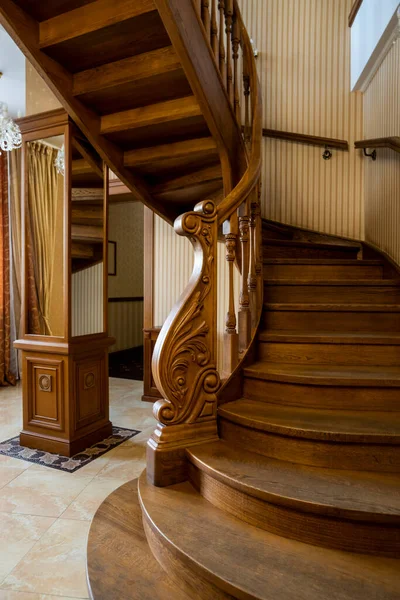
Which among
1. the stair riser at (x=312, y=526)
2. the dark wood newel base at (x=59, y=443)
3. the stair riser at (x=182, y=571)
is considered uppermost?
the stair riser at (x=312, y=526)

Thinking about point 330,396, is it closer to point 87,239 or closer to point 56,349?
point 56,349

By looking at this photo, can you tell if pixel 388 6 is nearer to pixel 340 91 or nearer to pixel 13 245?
pixel 340 91

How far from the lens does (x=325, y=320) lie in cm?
207

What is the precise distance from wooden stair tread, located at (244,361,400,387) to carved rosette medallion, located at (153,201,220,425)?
0.27 m

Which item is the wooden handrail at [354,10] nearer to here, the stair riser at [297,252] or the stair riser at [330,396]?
the stair riser at [297,252]

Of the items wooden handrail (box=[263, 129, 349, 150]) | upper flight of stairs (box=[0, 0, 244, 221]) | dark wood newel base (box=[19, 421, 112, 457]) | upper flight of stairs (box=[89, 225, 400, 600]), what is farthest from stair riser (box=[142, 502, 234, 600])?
wooden handrail (box=[263, 129, 349, 150])

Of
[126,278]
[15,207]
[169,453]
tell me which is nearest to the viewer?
[169,453]

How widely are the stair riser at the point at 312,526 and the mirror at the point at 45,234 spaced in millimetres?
1792

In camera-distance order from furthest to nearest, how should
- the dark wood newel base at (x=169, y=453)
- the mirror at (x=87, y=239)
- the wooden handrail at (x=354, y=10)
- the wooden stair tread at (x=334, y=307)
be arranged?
the wooden handrail at (x=354, y=10)
the mirror at (x=87, y=239)
the wooden stair tread at (x=334, y=307)
the dark wood newel base at (x=169, y=453)

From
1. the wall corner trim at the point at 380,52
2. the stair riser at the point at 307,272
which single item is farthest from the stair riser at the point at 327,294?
the wall corner trim at the point at 380,52

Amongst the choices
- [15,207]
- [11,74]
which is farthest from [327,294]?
[15,207]

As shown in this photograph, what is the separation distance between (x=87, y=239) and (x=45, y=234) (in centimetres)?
30

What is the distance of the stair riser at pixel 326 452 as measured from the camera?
1231 millimetres

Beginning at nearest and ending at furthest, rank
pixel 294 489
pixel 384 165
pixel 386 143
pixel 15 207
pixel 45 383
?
1. pixel 294 489
2. pixel 386 143
3. pixel 45 383
4. pixel 384 165
5. pixel 15 207
